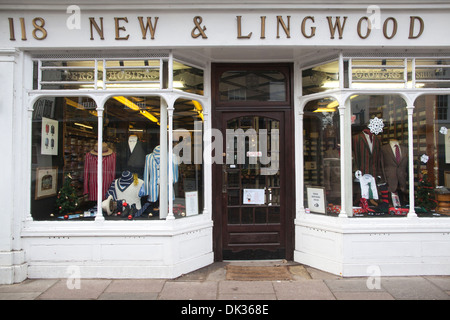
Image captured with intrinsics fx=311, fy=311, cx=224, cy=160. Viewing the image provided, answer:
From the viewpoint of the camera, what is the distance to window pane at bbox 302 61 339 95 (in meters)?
5.14

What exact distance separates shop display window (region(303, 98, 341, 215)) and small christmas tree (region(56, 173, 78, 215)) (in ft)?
13.2

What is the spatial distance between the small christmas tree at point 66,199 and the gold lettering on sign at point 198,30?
10.6 feet

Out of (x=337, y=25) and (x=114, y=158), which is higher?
(x=337, y=25)

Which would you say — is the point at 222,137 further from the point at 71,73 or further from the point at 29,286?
the point at 29,286

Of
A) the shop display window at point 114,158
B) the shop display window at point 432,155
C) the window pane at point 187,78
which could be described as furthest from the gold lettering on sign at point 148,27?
the shop display window at point 432,155

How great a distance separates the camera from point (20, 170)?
15.9ft

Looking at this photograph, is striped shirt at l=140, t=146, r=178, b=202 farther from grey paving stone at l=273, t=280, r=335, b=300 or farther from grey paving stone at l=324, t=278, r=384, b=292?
grey paving stone at l=324, t=278, r=384, b=292

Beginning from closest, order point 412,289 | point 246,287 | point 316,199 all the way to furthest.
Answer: point 412,289, point 246,287, point 316,199

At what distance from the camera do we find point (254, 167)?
569 cm

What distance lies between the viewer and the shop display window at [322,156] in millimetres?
5271

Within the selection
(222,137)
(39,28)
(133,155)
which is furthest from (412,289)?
(39,28)

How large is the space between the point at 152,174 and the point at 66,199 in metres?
1.50

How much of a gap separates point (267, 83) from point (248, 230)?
8.89ft

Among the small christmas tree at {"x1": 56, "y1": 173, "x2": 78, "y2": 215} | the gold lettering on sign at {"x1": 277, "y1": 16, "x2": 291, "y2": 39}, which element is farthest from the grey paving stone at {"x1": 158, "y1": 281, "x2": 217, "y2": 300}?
the gold lettering on sign at {"x1": 277, "y1": 16, "x2": 291, "y2": 39}
